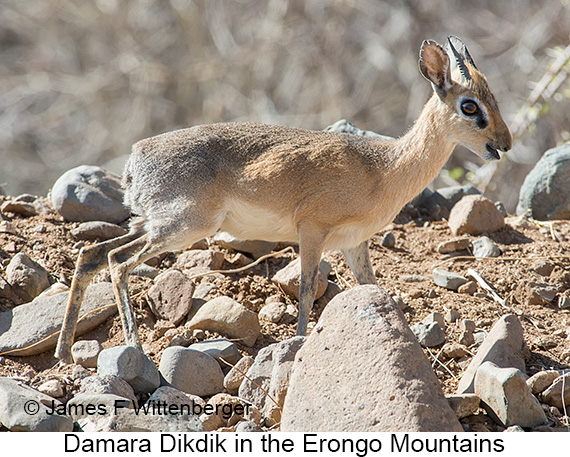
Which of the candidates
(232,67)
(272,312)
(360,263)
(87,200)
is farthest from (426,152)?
(232,67)

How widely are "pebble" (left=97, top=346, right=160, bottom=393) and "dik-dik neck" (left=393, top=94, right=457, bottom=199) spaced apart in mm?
2587

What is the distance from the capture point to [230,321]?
6.17m

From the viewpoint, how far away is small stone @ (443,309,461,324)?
250 inches

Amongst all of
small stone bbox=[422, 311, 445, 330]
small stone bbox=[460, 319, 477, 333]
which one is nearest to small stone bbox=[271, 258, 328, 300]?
small stone bbox=[422, 311, 445, 330]

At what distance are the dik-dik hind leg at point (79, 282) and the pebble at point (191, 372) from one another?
891 millimetres

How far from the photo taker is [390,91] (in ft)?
49.2

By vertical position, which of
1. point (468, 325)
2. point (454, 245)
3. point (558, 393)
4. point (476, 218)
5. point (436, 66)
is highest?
point (436, 66)

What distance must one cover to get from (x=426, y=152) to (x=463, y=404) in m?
2.39

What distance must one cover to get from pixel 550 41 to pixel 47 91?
1011 centimetres

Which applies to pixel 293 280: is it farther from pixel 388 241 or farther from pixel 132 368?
pixel 132 368

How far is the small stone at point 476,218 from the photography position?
788 centimetres

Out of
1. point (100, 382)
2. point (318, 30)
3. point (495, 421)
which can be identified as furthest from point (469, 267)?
point (318, 30)

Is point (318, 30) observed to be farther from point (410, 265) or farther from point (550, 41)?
point (410, 265)
